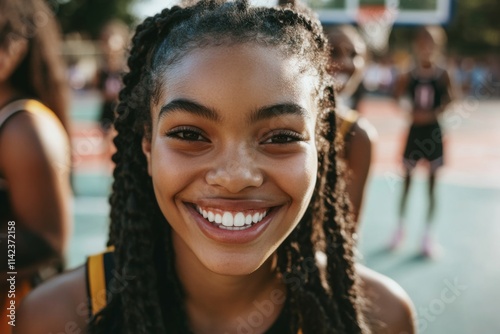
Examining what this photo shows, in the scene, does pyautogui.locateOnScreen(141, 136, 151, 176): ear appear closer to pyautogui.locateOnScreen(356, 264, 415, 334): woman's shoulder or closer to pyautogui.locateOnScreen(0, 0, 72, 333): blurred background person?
pyautogui.locateOnScreen(0, 0, 72, 333): blurred background person

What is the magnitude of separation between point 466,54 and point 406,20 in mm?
30944

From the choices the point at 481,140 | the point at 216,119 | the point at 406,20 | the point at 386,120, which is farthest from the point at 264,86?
the point at 386,120

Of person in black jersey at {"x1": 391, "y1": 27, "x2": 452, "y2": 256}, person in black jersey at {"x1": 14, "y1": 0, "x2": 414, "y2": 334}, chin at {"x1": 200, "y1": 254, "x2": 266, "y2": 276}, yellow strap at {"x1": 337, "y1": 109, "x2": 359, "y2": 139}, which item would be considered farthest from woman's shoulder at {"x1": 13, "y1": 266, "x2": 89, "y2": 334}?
person in black jersey at {"x1": 391, "y1": 27, "x2": 452, "y2": 256}

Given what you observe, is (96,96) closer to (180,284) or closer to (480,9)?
(180,284)

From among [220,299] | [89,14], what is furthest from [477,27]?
[220,299]

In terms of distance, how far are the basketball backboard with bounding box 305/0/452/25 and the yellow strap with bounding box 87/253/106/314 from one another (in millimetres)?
4663

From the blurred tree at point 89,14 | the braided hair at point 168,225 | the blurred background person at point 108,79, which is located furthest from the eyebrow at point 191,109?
the blurred tree at point 89,14

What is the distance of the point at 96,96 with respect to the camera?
2114 centimetres

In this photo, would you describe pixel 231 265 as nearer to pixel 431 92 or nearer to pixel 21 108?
pixel 21 108

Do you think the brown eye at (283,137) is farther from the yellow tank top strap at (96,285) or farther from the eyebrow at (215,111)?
the yellow tank top strap at (96,285)

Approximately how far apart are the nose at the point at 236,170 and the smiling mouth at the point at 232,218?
0.07 meters

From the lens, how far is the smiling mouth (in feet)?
4.47

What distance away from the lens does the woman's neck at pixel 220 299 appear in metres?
1.57

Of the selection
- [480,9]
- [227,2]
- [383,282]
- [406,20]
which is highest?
[480,9]
